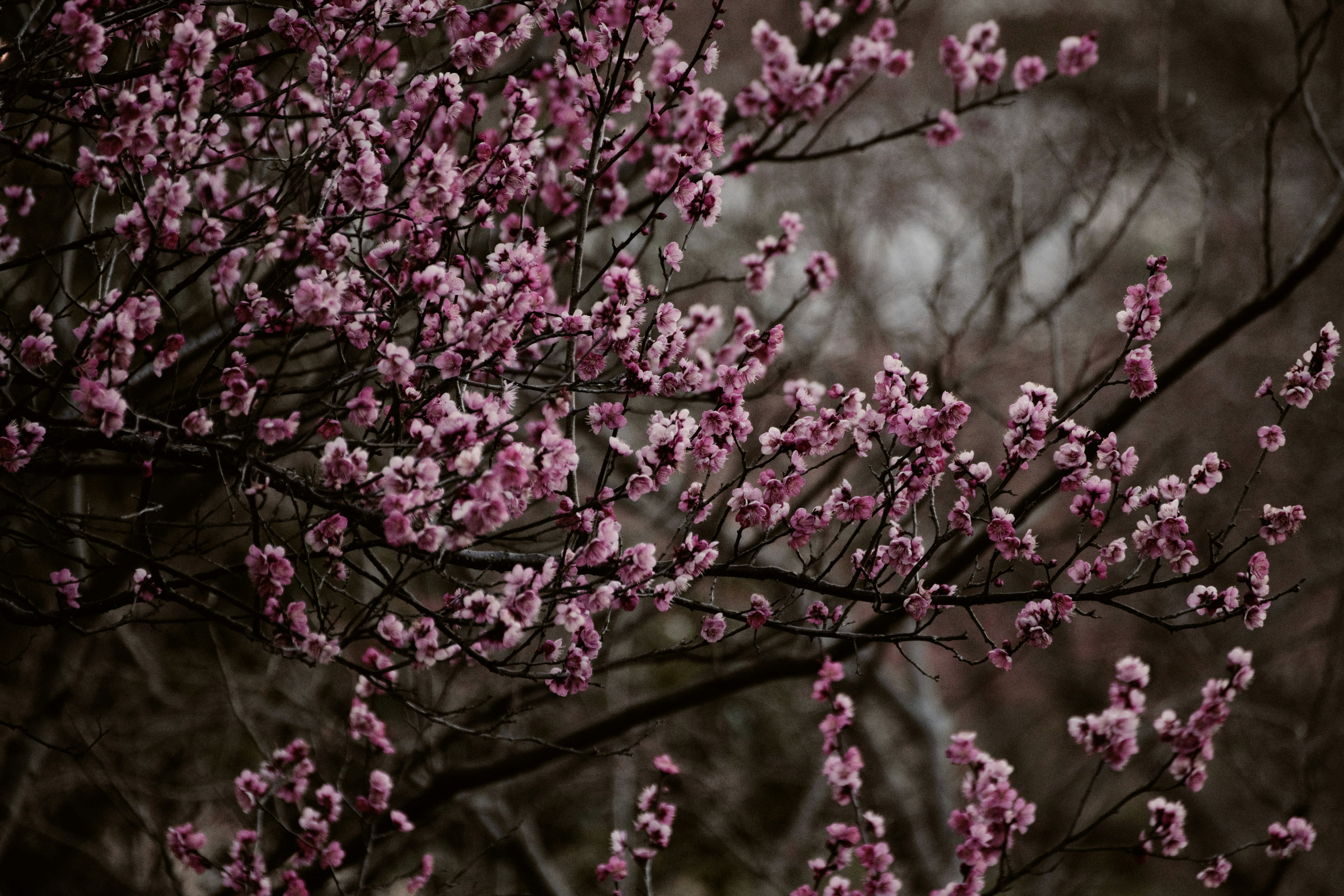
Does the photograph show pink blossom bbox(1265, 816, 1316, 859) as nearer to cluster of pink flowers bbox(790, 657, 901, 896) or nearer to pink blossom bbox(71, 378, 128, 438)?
cluster of pink flowers bbox(790, 657, 901, 896)

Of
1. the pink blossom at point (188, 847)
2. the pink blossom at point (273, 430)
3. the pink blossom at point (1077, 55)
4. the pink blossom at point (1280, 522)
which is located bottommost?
the pink blossom at point (188, 847)

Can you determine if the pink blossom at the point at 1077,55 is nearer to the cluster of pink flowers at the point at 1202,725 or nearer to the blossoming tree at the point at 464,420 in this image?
the blossoming tree at the point at 464,420

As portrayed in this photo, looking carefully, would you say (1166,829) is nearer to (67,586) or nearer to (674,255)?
(674,255)

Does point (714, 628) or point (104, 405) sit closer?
point (104, 405)

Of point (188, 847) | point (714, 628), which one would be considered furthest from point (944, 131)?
point (188, 847)

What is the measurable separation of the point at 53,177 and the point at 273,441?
3.84 meters

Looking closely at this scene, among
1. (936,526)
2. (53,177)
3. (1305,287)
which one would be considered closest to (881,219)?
(1305,287)

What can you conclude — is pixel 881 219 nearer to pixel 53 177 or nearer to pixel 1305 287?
pixel 1305 287

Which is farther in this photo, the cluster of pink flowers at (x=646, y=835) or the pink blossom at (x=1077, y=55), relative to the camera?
the pink blossom at (x=1077, y=55)

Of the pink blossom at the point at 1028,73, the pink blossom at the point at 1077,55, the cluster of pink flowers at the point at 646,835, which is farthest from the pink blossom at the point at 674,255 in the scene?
the pink blossom at the point at 1077,55

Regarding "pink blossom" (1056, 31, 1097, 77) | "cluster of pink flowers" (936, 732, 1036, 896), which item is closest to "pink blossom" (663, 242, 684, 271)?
"cluster of pink flowers" (936, 732, 1036, 896)

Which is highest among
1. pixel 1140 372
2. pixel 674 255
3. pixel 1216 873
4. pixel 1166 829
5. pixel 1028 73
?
pixel 1028 73

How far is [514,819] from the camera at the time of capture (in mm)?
6324

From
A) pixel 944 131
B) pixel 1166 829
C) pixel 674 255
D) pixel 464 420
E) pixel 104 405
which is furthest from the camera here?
pixel 944 131
